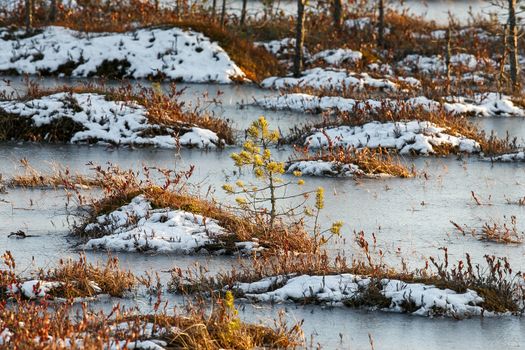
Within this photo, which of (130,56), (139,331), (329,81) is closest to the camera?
(139,331)

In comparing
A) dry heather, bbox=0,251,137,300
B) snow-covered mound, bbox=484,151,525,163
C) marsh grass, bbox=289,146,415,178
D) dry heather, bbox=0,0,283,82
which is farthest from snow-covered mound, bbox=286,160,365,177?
dry heather, bbox=0,0,283,82

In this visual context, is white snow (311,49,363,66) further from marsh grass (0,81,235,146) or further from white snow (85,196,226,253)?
white snow (85,196,226,253)

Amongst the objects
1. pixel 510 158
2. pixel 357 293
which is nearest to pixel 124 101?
pixel 510 158

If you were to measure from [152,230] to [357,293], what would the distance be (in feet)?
9.58

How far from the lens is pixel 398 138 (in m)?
18.9

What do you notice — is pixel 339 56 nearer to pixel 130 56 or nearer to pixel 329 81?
pixel 329 81

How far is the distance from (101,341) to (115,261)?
324 cm

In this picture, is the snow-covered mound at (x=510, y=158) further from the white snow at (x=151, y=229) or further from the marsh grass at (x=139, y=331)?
the marsh grass at (x=139, y=331)

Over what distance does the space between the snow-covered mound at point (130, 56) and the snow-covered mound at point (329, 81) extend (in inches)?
58.9

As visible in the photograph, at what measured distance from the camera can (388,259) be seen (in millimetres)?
10852

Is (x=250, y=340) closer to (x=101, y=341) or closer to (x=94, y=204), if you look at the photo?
(x=101, y=341)

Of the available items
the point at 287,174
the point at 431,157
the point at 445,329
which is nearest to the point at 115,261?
the point at 445,329

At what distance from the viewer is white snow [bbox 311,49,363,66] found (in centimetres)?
3045

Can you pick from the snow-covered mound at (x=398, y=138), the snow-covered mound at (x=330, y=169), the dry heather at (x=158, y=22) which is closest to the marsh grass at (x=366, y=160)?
the snow-covered mound at (x=330, y=169)
